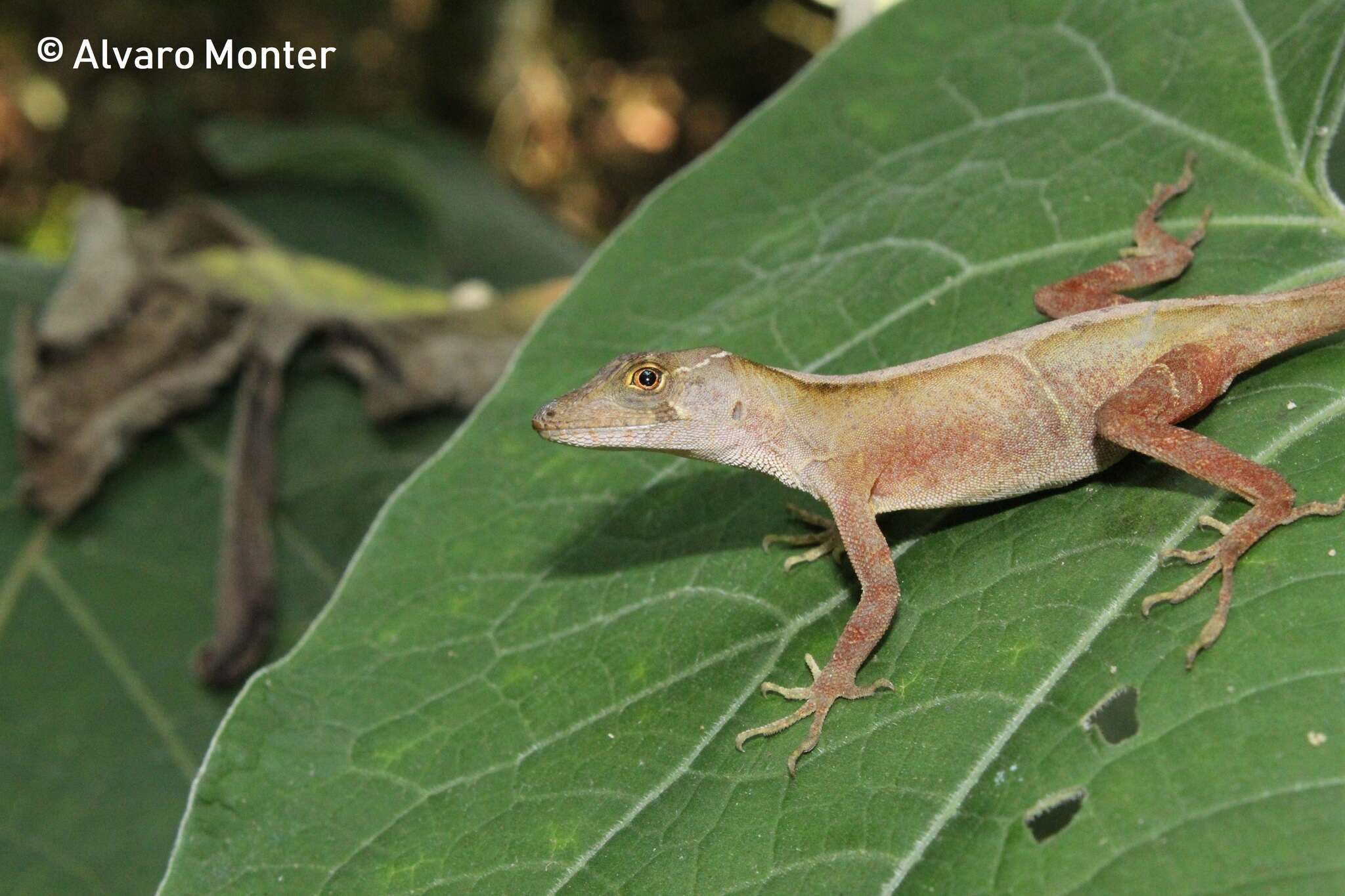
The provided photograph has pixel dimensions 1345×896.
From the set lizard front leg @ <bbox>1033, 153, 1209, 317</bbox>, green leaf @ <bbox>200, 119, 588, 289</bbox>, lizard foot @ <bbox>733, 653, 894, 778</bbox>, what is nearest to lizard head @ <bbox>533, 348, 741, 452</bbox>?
lizard foot @ <bbox>733, 653, 894, 778</bbox>

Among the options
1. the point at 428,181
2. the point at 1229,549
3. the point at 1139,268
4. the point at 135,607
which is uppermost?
the point at 1139,268

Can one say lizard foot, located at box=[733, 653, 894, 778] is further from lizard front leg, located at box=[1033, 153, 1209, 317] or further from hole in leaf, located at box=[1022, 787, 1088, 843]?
lizard front leg, located at box=[1033, 153, 1209, 317]

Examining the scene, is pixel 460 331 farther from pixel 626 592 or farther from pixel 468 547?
pixel 626 592

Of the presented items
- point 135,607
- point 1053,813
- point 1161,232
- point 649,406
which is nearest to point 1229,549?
point 1053,813

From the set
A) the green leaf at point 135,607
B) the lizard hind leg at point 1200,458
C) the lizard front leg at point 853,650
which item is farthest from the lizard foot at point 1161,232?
the green leaf at point 135,607

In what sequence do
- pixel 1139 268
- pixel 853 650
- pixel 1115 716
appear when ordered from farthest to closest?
pixel 1139 268
pixel 853 650
pixel 1115 716

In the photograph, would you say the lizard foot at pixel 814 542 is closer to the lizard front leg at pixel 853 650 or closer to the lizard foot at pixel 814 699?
the lizard front leg at pixel 853 650

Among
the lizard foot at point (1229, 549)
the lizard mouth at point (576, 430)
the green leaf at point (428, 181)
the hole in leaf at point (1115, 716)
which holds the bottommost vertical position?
the green leaf at point (428, 181)

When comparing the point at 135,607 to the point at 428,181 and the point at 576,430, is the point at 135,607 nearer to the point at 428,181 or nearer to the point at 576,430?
the point at 576,430
